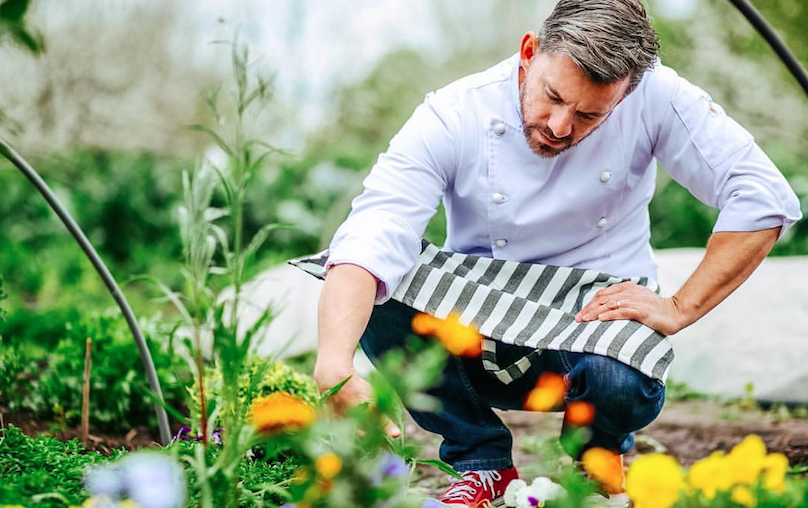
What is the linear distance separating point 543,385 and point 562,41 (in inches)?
30.2

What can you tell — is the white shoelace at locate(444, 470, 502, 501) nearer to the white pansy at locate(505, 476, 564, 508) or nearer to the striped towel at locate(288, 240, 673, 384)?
the striped towel at locate(288, 240, 673, 384)

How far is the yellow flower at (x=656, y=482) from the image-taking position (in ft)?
3.56

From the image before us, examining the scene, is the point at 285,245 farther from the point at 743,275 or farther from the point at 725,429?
the point at 743,275

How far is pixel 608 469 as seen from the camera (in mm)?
1844

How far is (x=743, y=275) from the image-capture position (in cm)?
196

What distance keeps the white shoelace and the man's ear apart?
0.92 m

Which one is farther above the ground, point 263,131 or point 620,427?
point 620,427

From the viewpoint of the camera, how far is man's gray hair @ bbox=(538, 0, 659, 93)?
1.80m

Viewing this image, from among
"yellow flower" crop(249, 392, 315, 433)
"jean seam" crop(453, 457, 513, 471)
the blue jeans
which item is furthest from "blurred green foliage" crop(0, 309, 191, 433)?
"yellow flower" crop(249, 392, 315, 433)

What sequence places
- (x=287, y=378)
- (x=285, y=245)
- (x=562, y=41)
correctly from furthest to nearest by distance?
(x=285, y=245) < (x=287, y=378) < (x=562, y=41)

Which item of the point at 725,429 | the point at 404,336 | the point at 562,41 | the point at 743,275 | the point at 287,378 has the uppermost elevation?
the point at 562,41

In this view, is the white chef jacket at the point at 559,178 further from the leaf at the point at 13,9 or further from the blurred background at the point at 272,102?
the blurred background at the point at 272,102

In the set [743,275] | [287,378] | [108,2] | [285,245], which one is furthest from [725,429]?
[108,2]

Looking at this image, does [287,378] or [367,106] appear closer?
[287,378]
